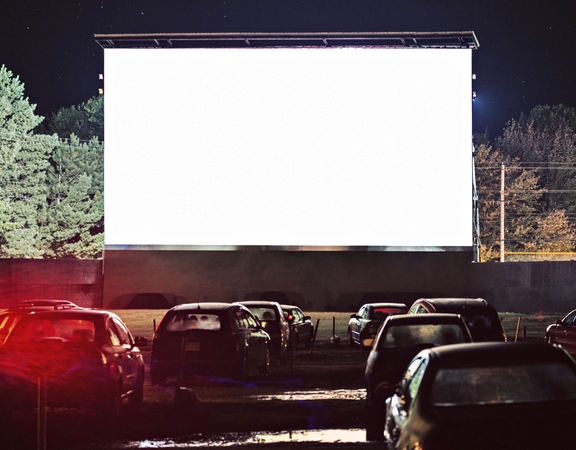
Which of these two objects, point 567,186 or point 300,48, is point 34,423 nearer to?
point 300,48

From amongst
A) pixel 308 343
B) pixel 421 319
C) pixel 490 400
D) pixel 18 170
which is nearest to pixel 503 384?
pixel 490 400

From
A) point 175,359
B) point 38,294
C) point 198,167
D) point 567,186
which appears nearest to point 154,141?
point 198,167

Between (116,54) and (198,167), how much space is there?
5.76 meters

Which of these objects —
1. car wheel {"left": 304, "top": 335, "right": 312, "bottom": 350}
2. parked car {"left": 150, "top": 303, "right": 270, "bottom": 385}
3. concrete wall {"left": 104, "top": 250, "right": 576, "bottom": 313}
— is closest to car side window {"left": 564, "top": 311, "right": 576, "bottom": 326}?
parked car {"left": 150, "top": 303, "right": 270, "bottom": 385}

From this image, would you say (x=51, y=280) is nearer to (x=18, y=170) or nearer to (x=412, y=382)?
(x=18, y=170)

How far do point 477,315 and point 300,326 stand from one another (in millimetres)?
8702

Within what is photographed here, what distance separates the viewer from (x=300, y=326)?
2636 cm

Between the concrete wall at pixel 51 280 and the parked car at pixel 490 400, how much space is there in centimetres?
3686

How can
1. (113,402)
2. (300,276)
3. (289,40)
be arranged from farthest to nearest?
1. (300,276)
2. (289,40)
3. (113,402)

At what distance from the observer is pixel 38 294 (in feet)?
147

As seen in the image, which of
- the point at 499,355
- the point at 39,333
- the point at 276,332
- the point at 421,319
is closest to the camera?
the point at 499,355

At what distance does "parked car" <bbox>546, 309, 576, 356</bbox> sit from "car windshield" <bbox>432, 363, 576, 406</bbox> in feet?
38.8

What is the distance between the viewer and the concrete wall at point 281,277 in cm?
4197

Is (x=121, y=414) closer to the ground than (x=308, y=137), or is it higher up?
closer to the ground
